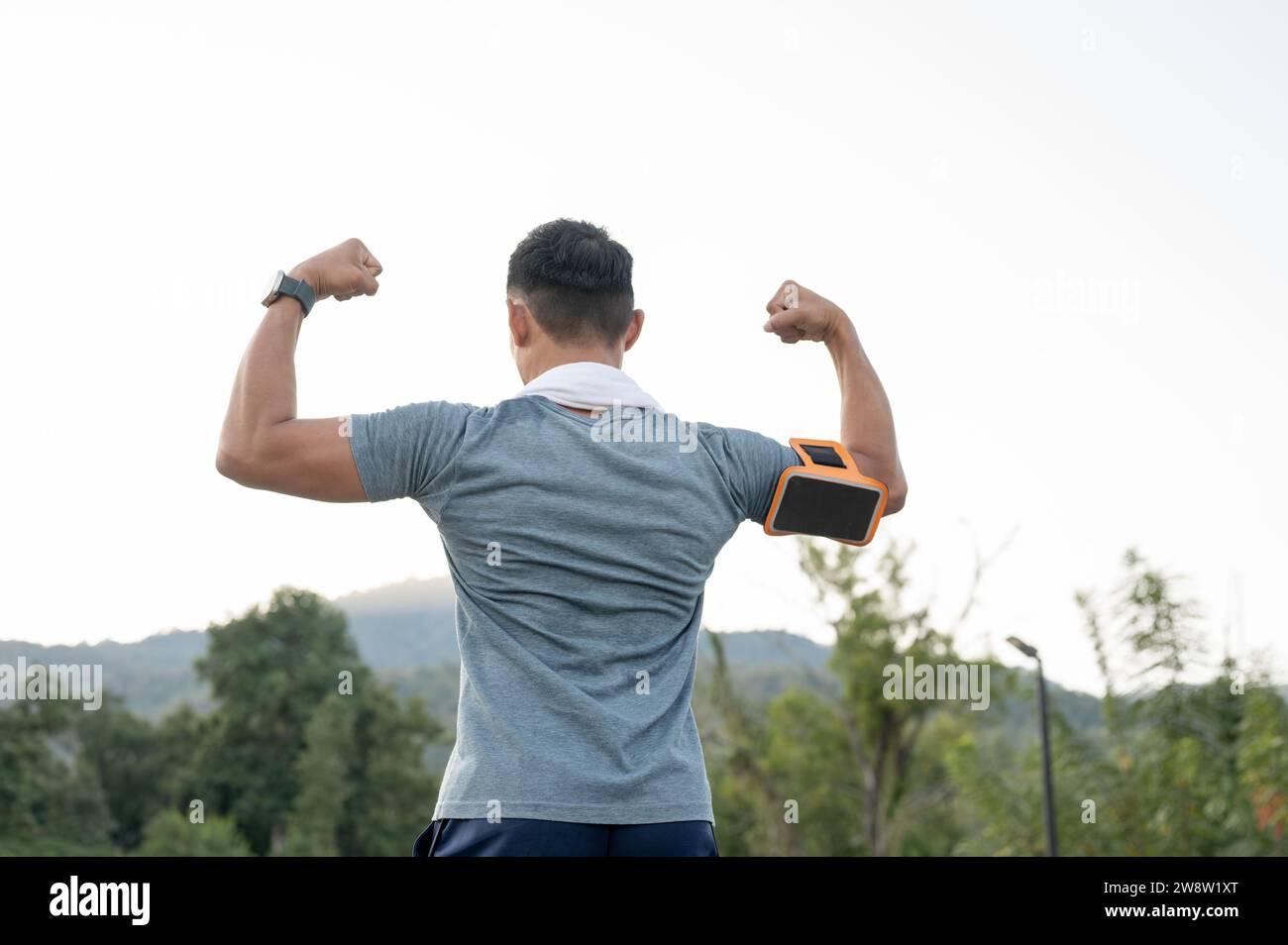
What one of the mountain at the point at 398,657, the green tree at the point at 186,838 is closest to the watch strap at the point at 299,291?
the mountain at the point at 398,657

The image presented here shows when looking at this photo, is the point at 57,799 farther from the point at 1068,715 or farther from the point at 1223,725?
the point at 1223,725

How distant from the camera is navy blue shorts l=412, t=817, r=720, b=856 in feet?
6.02

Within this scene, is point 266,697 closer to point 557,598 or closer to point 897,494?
point 897,494

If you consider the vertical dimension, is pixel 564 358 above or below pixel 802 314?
below

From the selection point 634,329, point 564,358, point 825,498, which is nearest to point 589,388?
point 564,358

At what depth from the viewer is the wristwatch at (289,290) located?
2.14m

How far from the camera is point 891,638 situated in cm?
3472

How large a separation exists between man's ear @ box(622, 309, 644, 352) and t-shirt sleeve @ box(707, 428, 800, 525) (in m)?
0.28

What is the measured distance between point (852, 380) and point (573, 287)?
621mm

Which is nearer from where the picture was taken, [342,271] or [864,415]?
[342,271]

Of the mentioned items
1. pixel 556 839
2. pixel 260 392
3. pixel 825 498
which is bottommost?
pixel 556 839

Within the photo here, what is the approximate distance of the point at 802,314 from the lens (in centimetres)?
248

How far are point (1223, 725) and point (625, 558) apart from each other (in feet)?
84.9
